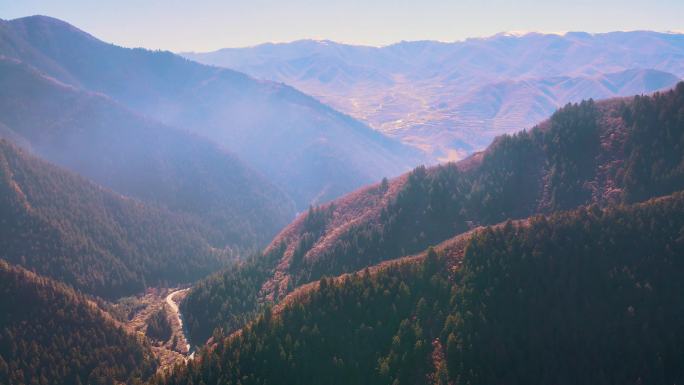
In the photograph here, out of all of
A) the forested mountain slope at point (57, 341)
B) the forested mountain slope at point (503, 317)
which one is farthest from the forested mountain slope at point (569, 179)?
the forested mountain slope at point (57, 341)

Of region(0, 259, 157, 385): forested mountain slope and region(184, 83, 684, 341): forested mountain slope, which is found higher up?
region(184, 83, 684, 341): forested mountain slope

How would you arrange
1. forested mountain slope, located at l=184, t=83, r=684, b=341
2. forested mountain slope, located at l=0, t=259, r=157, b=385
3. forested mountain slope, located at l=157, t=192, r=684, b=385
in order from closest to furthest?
1. forested mountain slope, located at l=157, t=192, r=684, b=385
2. forested mountain slope, located at l=0, t=259, r=157, b=385
3. forested mountain slope, located at l=184, t=83, r=684, b=341

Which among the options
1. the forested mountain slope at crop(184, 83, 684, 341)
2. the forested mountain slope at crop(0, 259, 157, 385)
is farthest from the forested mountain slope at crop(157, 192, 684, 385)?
the forested mountain slope at crop(0, 259, 157, 385)

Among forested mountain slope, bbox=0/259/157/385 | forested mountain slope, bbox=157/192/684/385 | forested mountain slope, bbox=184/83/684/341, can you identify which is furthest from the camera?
forested mountain slope, bbox=184/83/684/341

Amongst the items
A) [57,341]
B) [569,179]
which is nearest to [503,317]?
[569,179]

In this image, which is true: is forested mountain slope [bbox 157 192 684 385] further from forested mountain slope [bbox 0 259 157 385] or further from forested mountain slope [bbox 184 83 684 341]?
forested mountain slope [bbox 0 259 157 385]

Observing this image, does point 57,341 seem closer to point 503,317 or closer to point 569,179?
point 503,317

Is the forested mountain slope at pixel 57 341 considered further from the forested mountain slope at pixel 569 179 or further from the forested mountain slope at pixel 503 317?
the forested mountain slope at pixel 503 317
